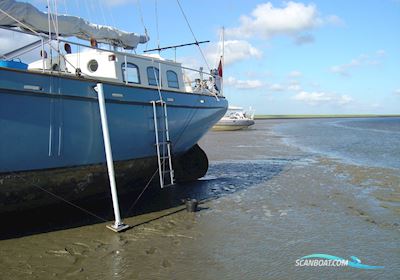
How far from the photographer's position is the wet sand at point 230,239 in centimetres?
532

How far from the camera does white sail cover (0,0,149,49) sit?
7.32 m

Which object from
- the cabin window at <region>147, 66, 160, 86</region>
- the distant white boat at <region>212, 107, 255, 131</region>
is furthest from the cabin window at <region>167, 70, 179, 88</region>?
the distant white boat at <region>212, 107, 255, 131</region>

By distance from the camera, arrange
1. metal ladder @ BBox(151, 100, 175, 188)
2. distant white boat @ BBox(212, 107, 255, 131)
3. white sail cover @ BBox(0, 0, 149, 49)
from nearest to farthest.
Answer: white sail cover @ BBox(0, 0, 149, 49), metal ladder @ BBox(151, 100, 175, 188), distant white boat @ BBox(212, 107, 255, 131)

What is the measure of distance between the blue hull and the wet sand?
1283mm

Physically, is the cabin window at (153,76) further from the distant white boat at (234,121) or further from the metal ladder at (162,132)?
the distant white boat at (234,121)

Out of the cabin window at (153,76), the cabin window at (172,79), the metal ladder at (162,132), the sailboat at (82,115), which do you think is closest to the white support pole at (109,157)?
the sailboat at (82,115)

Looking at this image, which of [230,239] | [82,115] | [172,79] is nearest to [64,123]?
[82,115]

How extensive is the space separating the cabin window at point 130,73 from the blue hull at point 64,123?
0.62 metres

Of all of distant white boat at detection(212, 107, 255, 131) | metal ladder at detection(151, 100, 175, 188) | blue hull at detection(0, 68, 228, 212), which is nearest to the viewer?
blue hull at detection(0, 68, 228, 212)

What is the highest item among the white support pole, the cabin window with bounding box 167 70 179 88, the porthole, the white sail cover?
the white sail cover

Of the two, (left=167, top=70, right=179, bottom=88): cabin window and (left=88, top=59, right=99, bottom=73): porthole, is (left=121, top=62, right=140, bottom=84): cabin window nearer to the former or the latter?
(left=88, top=59, right=99, bottom=73): porthole

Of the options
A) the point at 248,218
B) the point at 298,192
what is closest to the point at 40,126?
the point at 248,218

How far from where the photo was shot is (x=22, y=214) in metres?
6.94

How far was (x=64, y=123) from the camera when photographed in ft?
22.6
